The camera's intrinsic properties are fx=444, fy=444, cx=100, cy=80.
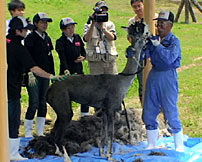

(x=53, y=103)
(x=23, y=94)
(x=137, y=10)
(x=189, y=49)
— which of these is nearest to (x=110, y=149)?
(x=53, y=103)

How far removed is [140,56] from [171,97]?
2.16 ft

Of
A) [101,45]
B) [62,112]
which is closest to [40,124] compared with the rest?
[62,112]

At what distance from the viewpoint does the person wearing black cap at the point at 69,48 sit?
21.7 ft

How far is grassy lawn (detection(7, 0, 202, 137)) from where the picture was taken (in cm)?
869

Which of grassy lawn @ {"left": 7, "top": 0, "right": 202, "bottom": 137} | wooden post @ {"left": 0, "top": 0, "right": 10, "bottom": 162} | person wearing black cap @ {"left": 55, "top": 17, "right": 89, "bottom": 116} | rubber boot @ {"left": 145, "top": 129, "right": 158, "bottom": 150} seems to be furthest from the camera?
A: grassy lawn @ {"left": 7, "top": 0, "right": 202, "bottom": 137}

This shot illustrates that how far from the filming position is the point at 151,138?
5.98 metres

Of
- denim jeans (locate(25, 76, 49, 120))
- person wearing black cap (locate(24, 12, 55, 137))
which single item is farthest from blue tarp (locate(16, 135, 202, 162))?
person wearing black cap (locate(24, 12, 55, 137))

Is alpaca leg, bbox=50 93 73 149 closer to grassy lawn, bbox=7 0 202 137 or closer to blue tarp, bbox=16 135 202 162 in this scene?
blue tarp, bbox=16 135 202 162

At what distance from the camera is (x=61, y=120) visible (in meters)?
5.70

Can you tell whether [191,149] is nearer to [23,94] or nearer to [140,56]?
[140,56]

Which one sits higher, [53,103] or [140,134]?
[53,103]

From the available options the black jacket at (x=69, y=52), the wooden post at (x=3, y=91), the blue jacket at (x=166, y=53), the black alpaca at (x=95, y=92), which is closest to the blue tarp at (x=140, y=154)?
the black alpaca at (x=95, y=92)

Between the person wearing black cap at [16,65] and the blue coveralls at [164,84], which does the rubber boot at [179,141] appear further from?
the person wearing black cap at [16,65]

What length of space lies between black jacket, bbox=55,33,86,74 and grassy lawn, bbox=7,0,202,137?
1746 millimetres
